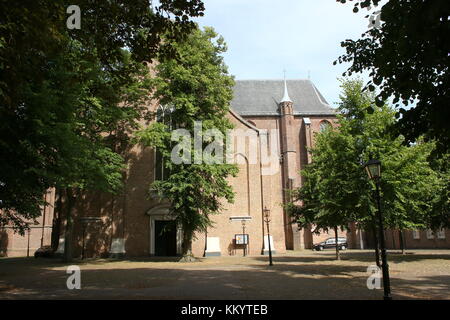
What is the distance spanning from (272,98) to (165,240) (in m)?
24.0

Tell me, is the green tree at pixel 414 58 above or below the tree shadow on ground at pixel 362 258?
above

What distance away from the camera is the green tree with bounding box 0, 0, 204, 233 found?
732 cm

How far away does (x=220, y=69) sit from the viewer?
1005 inches

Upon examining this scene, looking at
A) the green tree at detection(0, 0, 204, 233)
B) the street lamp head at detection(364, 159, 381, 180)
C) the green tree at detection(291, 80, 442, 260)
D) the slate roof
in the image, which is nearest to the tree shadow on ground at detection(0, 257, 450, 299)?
the green tree at detection(291, 80, 442, 260)

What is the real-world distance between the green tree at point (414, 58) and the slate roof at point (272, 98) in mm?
35081

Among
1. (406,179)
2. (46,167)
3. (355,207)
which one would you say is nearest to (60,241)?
(46,167)

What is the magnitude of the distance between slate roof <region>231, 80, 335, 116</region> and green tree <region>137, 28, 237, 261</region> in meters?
18.9

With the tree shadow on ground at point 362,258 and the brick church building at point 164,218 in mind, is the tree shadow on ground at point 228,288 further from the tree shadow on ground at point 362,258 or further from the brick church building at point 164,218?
the brick church building at point 164,218

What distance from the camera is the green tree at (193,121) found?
2342 centimetres

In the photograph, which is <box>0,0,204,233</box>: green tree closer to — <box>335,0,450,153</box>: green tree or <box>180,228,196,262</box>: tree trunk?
<box>335,0,450,153</box>: green tree

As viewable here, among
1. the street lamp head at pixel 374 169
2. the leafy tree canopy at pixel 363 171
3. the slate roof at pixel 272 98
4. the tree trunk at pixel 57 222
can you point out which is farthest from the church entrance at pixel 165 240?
the street lamp head at pixel 374 169

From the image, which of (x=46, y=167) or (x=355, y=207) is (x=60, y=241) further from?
(x=355, y=207)

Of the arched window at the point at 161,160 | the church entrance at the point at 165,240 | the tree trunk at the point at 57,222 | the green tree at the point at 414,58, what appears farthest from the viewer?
the tree trunk at the point at 57,222

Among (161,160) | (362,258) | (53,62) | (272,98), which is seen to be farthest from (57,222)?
(272,98)
